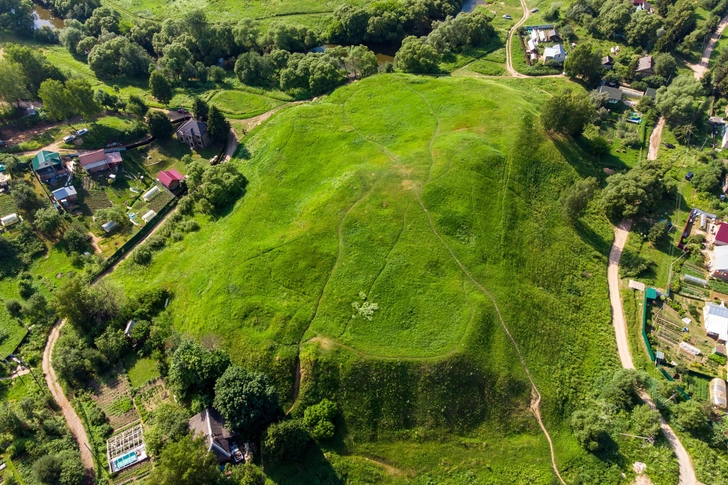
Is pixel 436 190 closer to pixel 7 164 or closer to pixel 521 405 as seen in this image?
pixel 521 405

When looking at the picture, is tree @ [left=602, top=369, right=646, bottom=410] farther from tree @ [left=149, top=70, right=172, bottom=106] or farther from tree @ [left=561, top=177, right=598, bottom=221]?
tree @ [left=149, top=70, right=172, bottom=106]

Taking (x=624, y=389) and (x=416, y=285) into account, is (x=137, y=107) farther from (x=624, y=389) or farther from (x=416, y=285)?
(x=624, y=389)

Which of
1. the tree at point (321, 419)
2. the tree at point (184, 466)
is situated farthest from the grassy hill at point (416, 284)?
the tree at point (184, 466)

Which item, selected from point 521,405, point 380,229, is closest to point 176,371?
point 380,229

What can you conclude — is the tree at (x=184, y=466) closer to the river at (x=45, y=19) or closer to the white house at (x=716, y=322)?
the white house at (x=716, y=322)

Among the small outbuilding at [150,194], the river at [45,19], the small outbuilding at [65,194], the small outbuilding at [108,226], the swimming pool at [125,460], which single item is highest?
the river at [45,19]

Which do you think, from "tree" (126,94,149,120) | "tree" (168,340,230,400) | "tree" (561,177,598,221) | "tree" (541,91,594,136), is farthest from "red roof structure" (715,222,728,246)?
"tree" (126,94,149,120)

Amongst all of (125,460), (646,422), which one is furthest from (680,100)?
(125,460)
